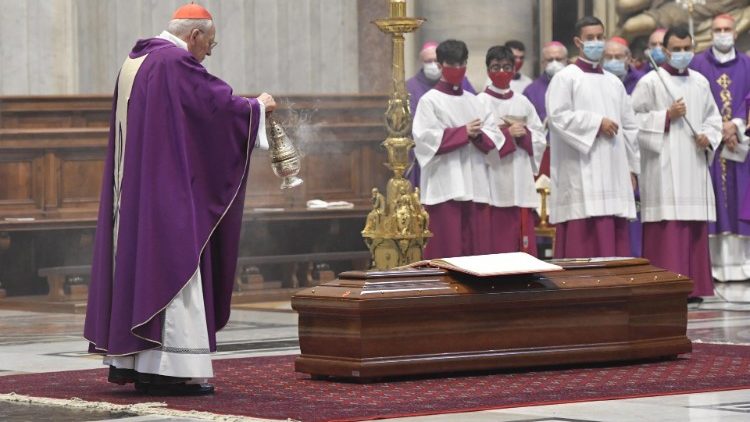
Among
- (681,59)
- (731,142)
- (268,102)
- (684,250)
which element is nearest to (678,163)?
(684,250)

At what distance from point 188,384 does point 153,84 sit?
4.13ft

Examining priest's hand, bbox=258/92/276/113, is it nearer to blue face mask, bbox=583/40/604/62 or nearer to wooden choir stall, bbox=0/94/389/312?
blue face mask, bbox=583/40/604/62

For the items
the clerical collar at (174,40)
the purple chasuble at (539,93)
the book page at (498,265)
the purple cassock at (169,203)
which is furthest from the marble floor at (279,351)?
the purple chasuble at (539,93)

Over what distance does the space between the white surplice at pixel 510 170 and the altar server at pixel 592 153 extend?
1.34 ft

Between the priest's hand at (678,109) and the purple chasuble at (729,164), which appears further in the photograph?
the purple chasuble at (729,164)

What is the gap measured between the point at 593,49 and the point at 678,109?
79 centimetres

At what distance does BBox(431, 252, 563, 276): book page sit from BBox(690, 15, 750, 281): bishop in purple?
256 inches

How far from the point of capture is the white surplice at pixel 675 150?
524 inches

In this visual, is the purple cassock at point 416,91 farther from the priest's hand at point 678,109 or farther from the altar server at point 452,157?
the priest's hand at point 678,109

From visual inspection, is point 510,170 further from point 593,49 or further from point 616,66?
point 616,66

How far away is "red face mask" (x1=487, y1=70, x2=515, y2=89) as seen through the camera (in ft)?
44.7

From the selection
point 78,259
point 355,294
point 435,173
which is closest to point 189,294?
point 355,294

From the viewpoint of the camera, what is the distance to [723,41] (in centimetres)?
1470

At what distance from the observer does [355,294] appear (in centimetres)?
784
